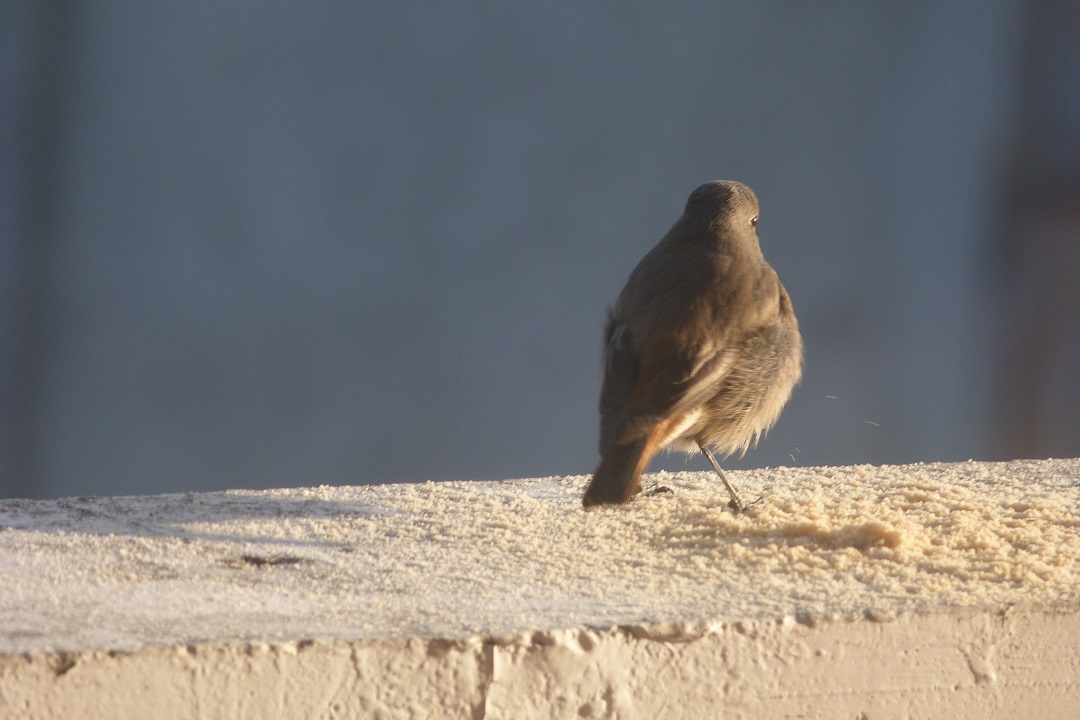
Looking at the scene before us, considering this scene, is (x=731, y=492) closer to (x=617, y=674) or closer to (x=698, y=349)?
(x=698, y=349)

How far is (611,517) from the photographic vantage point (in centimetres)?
184

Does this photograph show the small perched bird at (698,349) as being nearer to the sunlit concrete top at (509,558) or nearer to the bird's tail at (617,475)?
the bird's tail at (617,475)

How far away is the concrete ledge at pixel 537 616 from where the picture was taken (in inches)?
43.6

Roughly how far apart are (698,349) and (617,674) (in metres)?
0.98

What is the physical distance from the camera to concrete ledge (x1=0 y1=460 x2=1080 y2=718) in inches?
43.6

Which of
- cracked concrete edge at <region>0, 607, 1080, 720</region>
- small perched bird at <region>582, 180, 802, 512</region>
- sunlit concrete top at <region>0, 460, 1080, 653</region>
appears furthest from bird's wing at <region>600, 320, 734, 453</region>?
cracked concrete edge at <region>0, 607, 1080, 720</region>

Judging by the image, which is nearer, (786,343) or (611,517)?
(611,517)

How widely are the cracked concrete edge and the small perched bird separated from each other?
0.61m

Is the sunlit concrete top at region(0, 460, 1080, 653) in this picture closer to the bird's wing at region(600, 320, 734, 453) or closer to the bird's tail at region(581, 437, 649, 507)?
the bird's tail at region(581, 437, 649, 507)

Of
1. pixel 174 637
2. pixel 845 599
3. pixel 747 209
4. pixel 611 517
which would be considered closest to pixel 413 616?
pixel 174 637

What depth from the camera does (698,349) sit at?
81.6 inches

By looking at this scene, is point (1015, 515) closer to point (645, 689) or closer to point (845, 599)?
point (845, 599)

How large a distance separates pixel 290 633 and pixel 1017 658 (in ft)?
2.65

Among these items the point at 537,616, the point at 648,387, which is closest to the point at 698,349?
the point at 648,387
